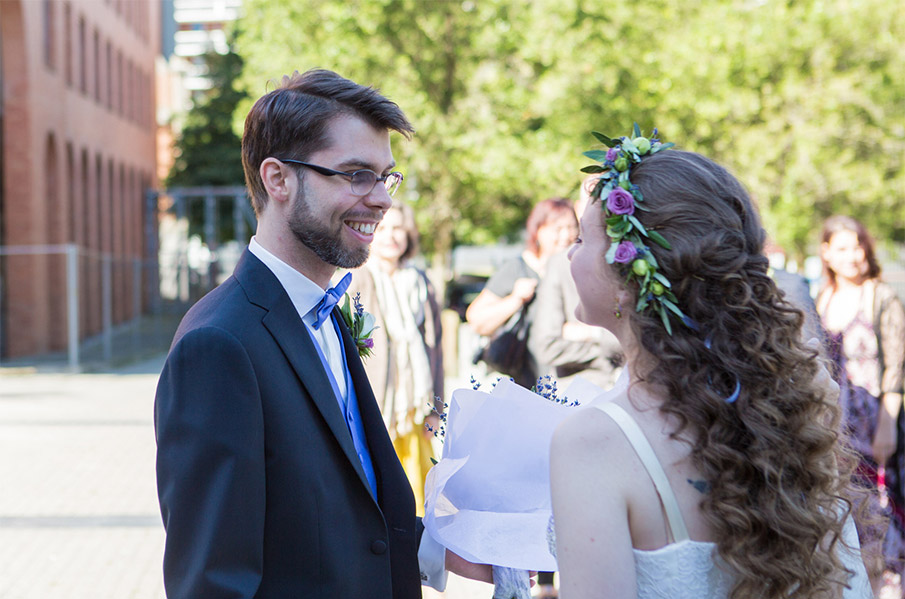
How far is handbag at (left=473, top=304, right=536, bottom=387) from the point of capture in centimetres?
540

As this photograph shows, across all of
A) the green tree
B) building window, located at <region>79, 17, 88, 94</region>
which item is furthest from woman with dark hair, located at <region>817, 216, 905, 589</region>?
the green tree

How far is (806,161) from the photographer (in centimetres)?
1878

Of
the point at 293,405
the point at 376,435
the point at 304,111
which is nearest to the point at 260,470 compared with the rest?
the point at 293,405

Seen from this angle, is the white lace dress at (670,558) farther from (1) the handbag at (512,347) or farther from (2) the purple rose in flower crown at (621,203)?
(1) the handbag at (512,347)

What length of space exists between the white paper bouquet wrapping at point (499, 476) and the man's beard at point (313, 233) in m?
0.45

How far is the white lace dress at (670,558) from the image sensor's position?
173 centimetres

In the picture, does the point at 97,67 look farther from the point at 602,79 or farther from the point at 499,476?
the point at 499,476

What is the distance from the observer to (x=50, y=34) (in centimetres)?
2462

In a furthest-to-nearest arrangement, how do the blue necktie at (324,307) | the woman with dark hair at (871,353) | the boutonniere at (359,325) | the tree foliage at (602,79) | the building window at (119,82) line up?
the building window at (119,82) → the tree foliage at (602,79) → the woman with dark hair at (871,353) → the boutonniere at (359,325) → the blue necktie at (324,307)

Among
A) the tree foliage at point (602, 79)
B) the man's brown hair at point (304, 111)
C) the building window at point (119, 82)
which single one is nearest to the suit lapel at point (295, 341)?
the man's brown hair at point (304, 111)

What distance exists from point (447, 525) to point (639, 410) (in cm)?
70

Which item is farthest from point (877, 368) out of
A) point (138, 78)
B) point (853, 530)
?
point (138, 78)

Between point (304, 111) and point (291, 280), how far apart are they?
1.31 ft

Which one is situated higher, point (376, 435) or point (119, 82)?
point (119, 82)
